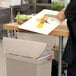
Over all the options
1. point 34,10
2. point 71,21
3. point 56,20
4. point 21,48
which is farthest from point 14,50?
point 34,10

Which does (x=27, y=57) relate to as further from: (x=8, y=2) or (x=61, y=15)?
(x=8, y=2)

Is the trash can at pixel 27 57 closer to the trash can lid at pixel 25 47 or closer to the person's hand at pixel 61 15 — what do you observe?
the trash can lid at pixel 25 47

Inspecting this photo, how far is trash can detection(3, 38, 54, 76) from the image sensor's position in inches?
62.6

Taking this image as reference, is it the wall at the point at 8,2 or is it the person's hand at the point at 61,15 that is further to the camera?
the wall at the point at 8,2

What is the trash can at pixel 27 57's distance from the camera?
5.21ft

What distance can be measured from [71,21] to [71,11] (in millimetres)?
72

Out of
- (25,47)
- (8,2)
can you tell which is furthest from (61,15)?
(8,2)

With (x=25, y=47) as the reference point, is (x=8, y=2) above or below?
above

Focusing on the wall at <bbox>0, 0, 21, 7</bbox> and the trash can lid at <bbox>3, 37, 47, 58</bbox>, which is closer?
the trash can lid at <bbox>3, 37, 47, 58</bbox>

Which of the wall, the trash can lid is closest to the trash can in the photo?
the trash can lid

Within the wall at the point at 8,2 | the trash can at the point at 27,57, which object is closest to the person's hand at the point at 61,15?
the trash can at the point at 27,57

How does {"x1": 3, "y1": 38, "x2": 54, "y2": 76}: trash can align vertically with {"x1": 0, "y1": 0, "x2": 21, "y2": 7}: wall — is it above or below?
below

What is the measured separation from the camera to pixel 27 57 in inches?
63.9

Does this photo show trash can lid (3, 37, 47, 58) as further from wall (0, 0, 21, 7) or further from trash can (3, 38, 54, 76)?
wall (0, 0, 21, 7)
